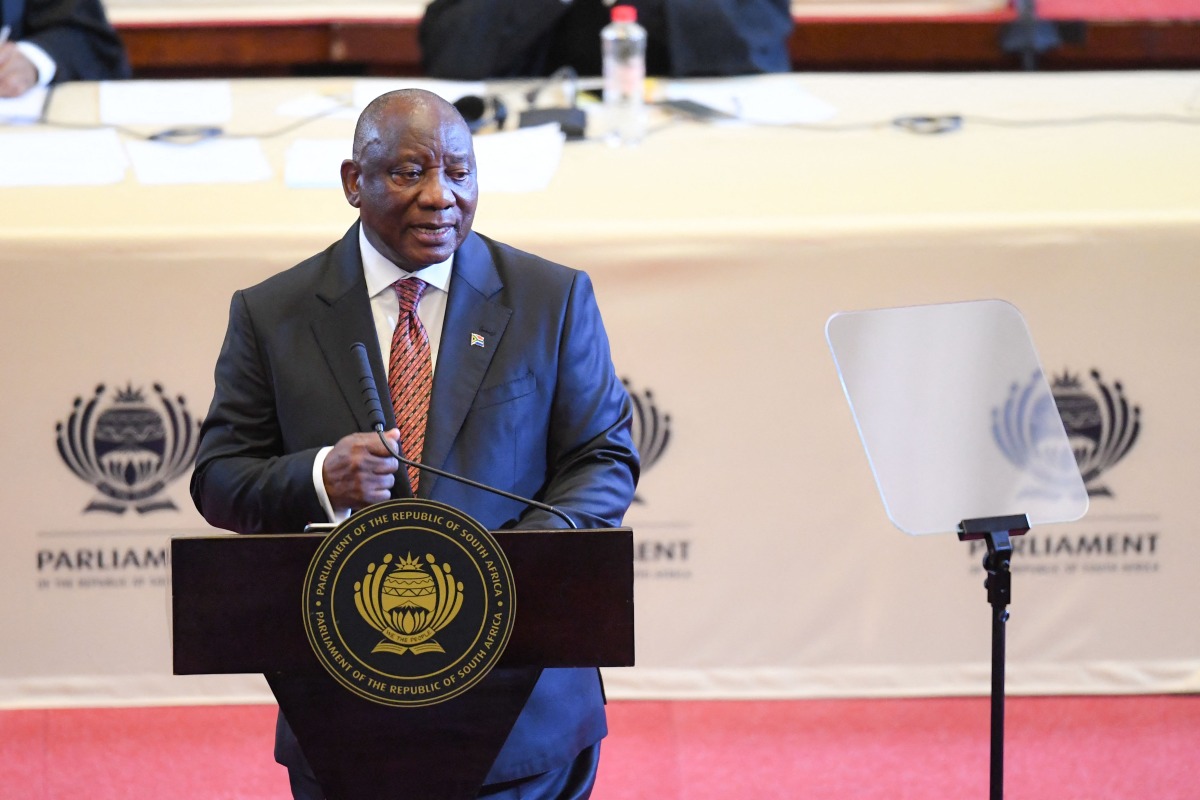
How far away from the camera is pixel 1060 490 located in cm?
188

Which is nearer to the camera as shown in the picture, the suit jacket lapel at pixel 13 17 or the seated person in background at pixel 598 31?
the seated person in background at pixel 598 31

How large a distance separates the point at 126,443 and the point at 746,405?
1.21 metres

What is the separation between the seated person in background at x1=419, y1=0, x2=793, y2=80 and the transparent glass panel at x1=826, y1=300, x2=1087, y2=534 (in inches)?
83.6

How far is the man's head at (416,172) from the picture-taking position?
4.87ft

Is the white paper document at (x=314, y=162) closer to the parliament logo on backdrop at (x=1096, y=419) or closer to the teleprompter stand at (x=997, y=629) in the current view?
the parliament logo on backdrop at (x=1096, y=419)

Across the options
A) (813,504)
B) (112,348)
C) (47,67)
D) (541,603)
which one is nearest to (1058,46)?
(813,504)

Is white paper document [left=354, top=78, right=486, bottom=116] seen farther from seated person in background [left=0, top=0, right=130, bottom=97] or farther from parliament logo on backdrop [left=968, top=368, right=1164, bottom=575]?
parliament logo on backdrop [left=968, top=368, right=1164, bottom=575]

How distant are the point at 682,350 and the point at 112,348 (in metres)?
1.10

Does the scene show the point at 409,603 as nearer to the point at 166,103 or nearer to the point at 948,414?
the point at 948,414

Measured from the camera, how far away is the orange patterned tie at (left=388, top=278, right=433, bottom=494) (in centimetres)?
157

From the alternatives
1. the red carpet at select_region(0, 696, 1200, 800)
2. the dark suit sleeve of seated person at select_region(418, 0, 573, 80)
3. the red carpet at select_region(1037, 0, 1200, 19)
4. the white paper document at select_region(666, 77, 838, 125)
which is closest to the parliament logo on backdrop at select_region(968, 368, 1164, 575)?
the red carpet at select_region(0, 696, 1200, 800)

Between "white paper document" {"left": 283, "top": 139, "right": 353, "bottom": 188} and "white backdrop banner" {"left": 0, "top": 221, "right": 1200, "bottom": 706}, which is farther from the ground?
"white paper document" {"left": 283, "top": 139, "right": 353, "bottom": 188}

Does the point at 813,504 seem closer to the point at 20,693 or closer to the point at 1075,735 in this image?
the point at 1075,735

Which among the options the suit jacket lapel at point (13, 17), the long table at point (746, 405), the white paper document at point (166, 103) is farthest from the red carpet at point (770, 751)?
the suit jacket lapel at point (13, 17)
